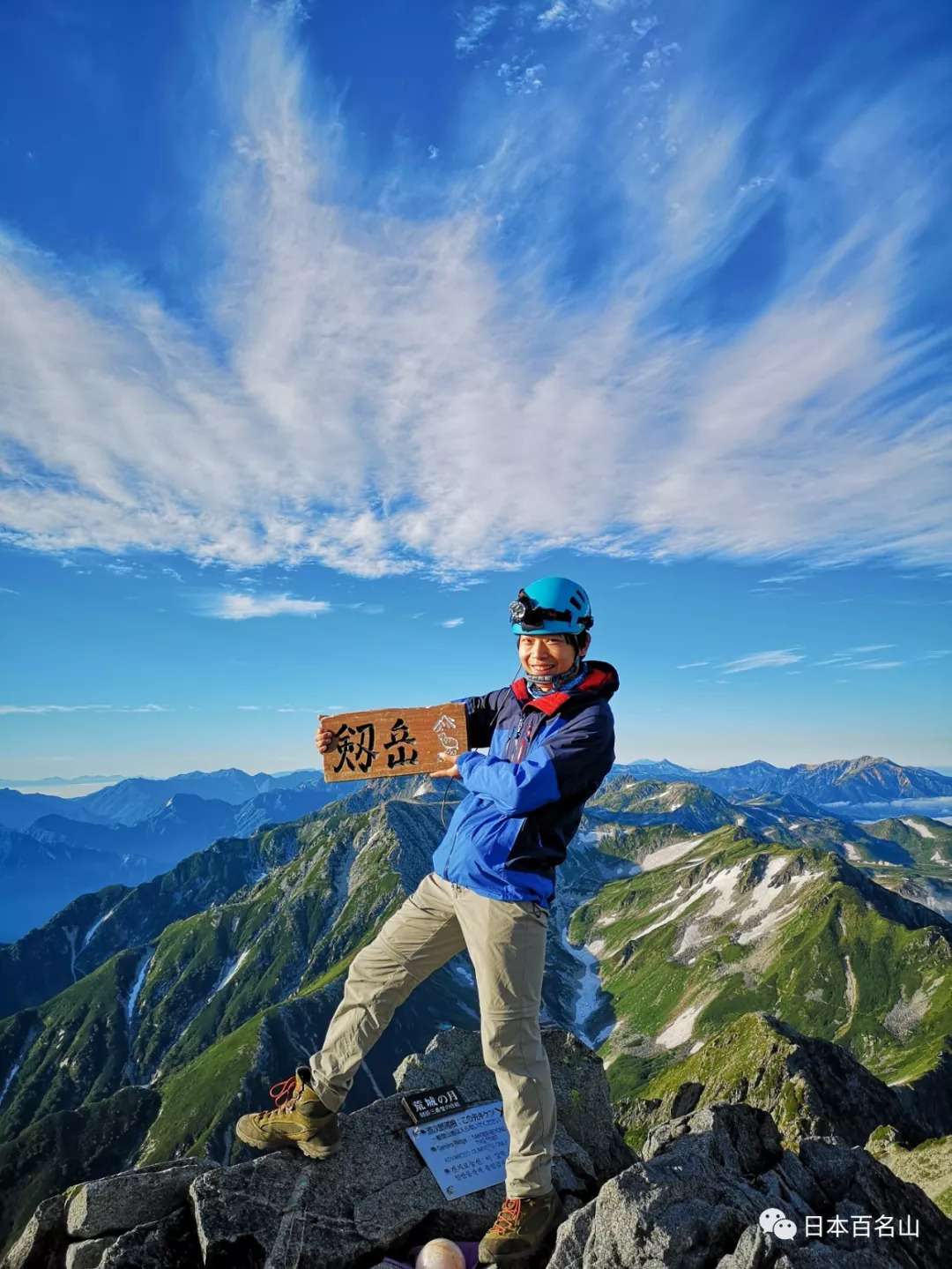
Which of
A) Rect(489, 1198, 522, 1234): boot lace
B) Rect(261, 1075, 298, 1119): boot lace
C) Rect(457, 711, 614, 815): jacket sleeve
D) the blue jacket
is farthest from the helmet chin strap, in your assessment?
Rect(261, 1075, 298, 1119): boot lace

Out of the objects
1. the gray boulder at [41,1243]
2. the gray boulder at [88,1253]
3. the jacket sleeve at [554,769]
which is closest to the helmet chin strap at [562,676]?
the jacket sleeve at [554,769]

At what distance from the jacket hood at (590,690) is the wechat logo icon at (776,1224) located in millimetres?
6571

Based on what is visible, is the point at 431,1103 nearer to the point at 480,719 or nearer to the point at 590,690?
the point at 480,719

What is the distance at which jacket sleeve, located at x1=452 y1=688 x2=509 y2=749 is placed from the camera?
10.9m

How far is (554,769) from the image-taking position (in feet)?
27.4

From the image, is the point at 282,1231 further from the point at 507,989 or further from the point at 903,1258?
the point at 903,1258

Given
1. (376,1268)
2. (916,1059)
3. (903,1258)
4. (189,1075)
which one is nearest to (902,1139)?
(903,1258)

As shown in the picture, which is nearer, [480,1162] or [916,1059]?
[480,1162]

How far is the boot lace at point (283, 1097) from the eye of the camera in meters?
10.6

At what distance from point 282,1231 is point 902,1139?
130 feet

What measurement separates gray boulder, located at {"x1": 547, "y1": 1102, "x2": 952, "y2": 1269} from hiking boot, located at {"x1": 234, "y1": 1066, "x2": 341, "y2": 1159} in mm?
3904

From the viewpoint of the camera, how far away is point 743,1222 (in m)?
A: 8.75

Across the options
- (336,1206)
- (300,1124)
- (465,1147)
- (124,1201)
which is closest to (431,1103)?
(465,1147)

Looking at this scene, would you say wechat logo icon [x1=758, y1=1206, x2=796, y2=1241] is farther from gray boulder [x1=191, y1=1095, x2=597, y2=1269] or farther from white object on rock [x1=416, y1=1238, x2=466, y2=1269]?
white object on rock [x1=416, y1=1238, x2=466, y2=1269]
